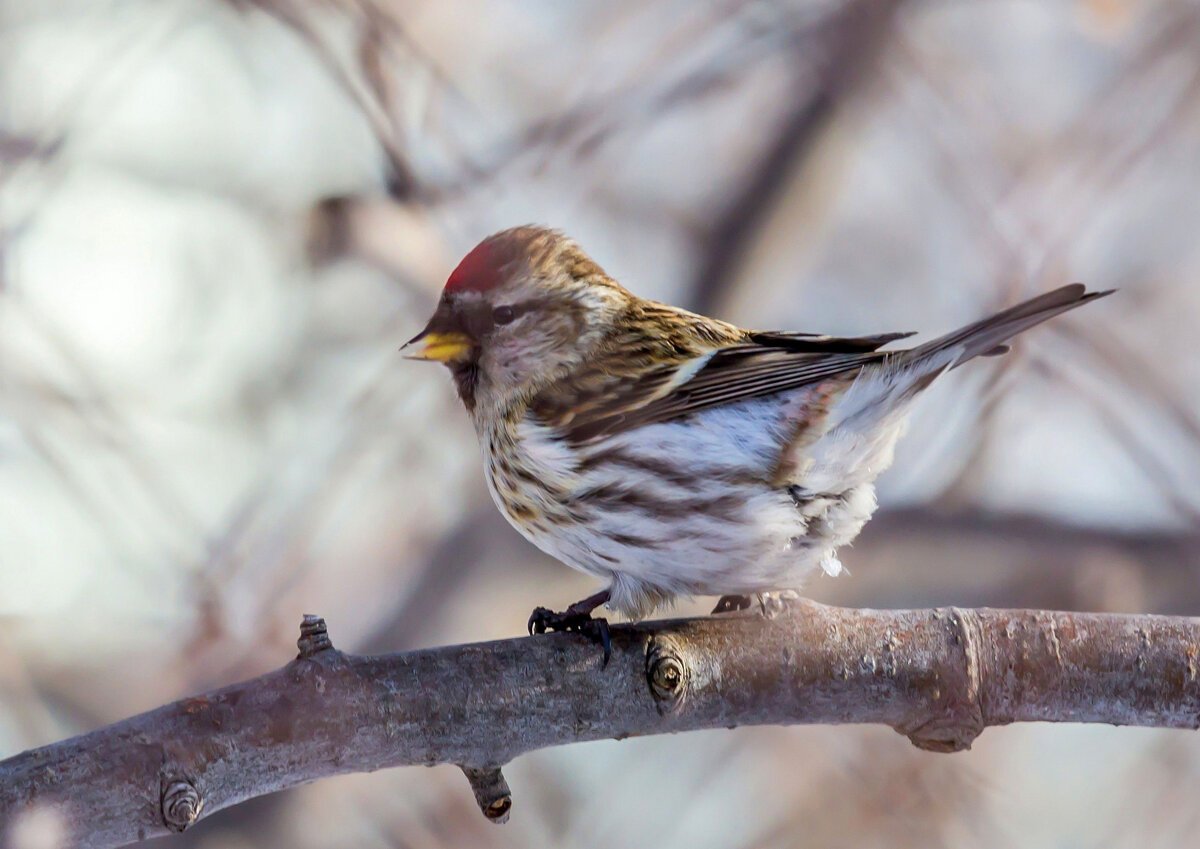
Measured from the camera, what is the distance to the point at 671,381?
1.40 meters

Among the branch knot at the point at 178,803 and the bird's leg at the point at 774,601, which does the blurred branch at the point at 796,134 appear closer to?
the bird's leg at the point at 774,601

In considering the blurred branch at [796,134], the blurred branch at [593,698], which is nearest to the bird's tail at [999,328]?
the blurred branch at [593,698]

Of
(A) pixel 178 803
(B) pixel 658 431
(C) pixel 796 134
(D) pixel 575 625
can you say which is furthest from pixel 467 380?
(C) pixel 796 134

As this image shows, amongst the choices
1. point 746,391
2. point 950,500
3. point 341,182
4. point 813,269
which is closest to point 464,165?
point 341,182

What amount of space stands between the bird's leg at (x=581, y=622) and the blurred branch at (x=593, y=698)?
0.06 ft

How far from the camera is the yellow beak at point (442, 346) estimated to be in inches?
51.7

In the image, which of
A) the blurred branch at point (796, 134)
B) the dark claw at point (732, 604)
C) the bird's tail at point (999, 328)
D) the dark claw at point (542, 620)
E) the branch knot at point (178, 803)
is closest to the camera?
the branch knot at point (178, 803)

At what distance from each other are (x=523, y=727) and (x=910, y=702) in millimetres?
460

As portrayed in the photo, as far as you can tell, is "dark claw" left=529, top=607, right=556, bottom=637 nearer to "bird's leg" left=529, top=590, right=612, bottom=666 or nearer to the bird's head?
"bird's leg" left=529, top=590, right=612, bottom=666

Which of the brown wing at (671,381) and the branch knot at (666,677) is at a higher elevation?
the brown wing at (671,381)

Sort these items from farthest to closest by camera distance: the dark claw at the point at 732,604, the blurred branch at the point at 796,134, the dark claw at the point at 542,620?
the blurred branch at the point at 796,134 → the dark claw at the point at 732,604 → the dark claw at the point at 542,620

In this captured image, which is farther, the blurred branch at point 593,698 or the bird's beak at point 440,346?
the bird's beak at point 440,346

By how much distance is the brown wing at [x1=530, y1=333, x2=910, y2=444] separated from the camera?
1.37 metres

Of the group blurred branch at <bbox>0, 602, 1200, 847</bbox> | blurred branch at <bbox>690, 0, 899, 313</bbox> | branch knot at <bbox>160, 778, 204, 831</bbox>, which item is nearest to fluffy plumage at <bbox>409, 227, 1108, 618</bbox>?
blurred branch at <bbox>0, 602, 1200, 847</bbox>
